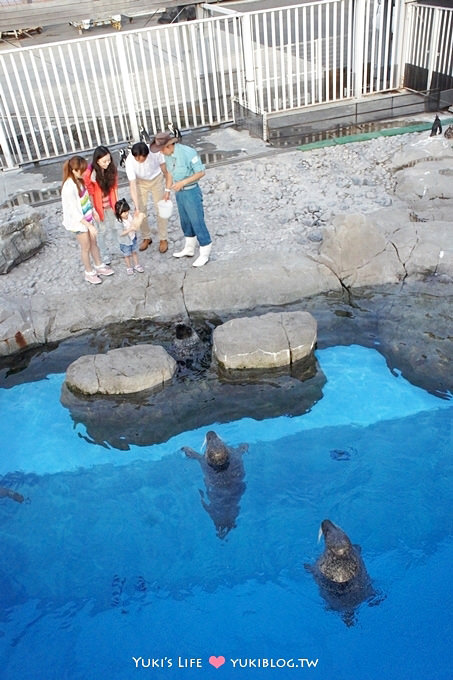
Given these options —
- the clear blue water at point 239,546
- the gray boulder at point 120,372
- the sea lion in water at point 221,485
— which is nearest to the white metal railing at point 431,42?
the clear blue water at point 239,546

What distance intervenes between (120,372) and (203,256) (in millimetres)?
1998

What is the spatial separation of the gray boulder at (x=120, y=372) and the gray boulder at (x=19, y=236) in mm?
2316

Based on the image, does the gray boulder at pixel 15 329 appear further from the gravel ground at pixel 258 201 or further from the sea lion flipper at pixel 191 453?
the sea lion flipper at pixel 191 453

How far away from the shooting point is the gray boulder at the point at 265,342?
6.26 meters

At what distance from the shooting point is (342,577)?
4293 mm

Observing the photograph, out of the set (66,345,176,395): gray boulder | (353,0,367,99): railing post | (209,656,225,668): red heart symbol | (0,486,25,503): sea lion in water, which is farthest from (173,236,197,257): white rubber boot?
(353,0,367,99): railing post

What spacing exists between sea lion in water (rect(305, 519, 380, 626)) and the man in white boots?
3.94 m

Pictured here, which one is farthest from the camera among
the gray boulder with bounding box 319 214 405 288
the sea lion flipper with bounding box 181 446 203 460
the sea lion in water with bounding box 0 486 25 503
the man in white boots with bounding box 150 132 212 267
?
the gray boulder with bounding box 319 214 405 288

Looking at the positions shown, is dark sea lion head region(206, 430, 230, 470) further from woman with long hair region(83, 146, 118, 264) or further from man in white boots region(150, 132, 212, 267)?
woman with long hair region(83, 146, 118, 264)

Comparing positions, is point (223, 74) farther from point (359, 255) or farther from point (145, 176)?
point (359, 255)

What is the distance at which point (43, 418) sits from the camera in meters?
6.25

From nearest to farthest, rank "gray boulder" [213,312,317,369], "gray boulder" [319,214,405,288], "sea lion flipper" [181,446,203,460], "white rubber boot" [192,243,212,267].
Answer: "sea lion flipper" [181,446,203,460] < "gray boulder" [213,312,317,369] < "gray boulder" [319,214,405,288] < "white rubber boot" [192,243,212,267]

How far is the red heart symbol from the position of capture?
13.8 feet

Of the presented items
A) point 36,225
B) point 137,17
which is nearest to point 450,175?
point 36,225
